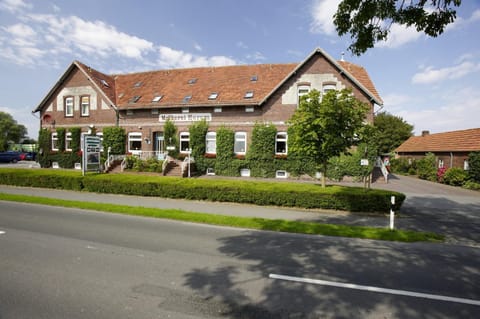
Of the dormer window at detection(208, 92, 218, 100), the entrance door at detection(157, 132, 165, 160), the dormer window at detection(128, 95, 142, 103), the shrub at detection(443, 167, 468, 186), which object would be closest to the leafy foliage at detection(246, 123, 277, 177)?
the dormer window at detection(208, 92, 218, 100)

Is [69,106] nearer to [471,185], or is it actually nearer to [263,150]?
[263,150]

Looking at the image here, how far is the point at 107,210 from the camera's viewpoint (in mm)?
9547

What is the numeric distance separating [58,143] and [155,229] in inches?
989

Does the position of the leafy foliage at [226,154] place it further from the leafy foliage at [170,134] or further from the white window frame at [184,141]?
the leafy foliage at [170,134]

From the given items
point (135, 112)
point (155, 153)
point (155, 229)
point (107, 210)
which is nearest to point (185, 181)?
point (107, 210)

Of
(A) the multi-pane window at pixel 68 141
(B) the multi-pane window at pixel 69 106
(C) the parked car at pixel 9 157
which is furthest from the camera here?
(C) the parked car at pixel 9 157

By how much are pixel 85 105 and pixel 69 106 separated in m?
2.25

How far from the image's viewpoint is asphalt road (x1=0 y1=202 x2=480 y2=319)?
341cm

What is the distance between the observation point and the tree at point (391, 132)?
47.9 m

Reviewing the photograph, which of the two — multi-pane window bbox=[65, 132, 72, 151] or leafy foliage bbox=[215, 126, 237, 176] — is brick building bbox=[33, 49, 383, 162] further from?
multi-pane window bbox=[65, 132, 72, 151]

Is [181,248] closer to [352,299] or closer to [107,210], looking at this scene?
[352,299]

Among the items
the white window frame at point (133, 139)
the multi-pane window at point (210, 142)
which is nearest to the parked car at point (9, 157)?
the white window frame at point (133, 139)

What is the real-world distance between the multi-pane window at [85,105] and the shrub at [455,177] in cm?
3398

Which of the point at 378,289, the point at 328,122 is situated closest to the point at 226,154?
the point at 328,122
